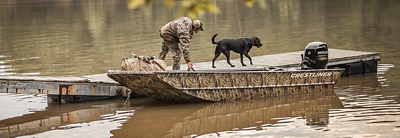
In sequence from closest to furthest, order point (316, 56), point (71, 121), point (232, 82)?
point (71, 121) < point (232, 82) < point (316, 56)

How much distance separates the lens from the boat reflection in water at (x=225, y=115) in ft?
33.6

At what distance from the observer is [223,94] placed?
12.2 m

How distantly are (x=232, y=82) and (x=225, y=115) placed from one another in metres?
1.04

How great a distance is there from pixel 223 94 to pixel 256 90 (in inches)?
28.0

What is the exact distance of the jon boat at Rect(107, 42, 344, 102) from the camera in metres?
11.4

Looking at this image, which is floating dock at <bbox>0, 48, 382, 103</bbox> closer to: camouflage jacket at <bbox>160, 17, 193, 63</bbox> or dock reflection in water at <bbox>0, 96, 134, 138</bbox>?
dock reflection in water at <bbox>0, 96, 134, 138</bbox>

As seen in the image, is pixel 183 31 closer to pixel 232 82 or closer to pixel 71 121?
pixel 232 82

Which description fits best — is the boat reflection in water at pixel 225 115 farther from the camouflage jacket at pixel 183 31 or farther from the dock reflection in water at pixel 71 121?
the camouflage jacket at pixel 183 31

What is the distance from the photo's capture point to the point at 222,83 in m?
→ 12.0

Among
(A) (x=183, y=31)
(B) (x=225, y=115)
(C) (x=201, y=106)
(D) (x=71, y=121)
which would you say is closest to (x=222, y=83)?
(C) (x=201, y=106)

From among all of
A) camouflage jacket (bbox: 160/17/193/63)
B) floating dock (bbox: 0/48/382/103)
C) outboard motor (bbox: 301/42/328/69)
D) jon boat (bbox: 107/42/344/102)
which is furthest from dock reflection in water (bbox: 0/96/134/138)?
outboard motor (bbox: 301/42/328/69)

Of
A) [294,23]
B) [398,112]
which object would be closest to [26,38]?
[294,23]

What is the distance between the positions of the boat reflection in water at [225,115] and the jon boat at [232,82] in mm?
178

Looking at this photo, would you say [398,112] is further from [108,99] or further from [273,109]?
[108,99]
